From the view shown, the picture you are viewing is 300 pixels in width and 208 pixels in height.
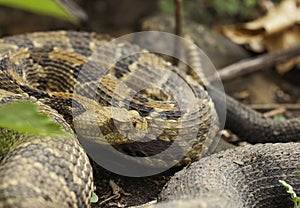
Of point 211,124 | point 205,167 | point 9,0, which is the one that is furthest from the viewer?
Answer: point 211,124

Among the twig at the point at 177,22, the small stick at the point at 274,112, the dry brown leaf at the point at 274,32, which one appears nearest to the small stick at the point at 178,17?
the twig at the point at 177,22

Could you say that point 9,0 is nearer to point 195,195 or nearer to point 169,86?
point 195,195

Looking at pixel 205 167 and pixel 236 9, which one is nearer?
pixel 205 167

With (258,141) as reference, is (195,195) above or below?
above

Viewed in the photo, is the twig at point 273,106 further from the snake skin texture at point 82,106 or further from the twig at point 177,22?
the snake skin texture at point 82,106

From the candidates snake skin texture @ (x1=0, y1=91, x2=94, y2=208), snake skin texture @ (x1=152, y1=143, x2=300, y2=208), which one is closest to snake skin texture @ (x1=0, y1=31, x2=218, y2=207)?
snake skin texture @ (x1=0, y1=91, x2=94, y2=208)

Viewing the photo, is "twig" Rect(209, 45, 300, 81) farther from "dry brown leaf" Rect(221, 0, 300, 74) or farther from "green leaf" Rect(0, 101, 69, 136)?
"green leaf" Rect(0, 101, 69, 136)

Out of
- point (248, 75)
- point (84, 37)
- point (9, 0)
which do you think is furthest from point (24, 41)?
point (9, 0)
